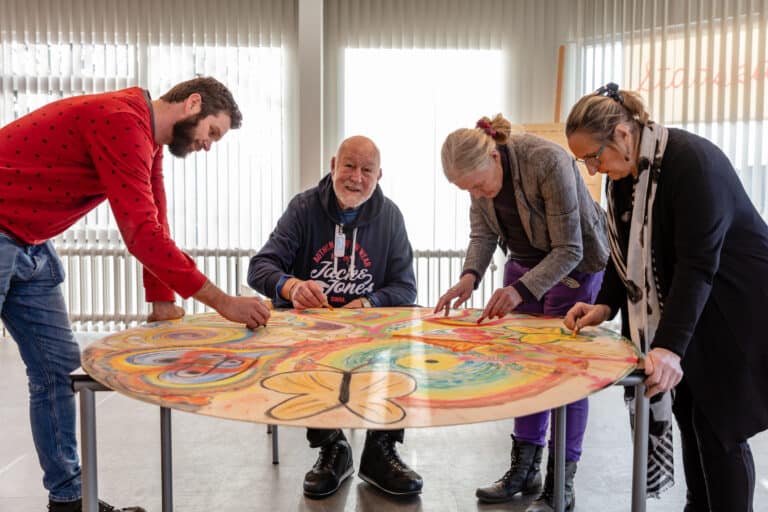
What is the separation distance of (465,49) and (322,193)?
10.3 ft

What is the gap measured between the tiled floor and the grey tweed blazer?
82 centimetres

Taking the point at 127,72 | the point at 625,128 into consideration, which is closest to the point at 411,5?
the point at 127,72

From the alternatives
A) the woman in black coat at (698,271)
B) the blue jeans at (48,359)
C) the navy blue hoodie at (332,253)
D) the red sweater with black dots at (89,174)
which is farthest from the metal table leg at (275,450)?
the woman in black coat at (698,271)

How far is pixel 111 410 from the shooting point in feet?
10.5

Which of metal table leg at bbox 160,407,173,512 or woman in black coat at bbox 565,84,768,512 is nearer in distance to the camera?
woman in black coat at bbox 565,84,768,512

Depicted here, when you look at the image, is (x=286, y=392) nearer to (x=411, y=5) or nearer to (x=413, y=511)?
(x=413, y=511)

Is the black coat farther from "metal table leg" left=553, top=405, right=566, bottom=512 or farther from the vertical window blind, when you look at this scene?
the vertical window blind

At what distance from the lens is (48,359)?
182cm

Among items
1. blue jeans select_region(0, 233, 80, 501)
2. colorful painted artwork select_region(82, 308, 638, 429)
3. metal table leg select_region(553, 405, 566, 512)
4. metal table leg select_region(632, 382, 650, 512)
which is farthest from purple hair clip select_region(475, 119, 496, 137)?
blue jeans select_region(0, 233, 80, 501)

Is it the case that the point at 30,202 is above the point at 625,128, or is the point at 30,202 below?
below

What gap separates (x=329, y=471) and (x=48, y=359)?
99 cm

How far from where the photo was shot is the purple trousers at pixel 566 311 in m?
2.04

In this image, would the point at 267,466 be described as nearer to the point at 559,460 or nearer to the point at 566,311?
the point at 559,460

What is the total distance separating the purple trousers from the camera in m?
2.04
